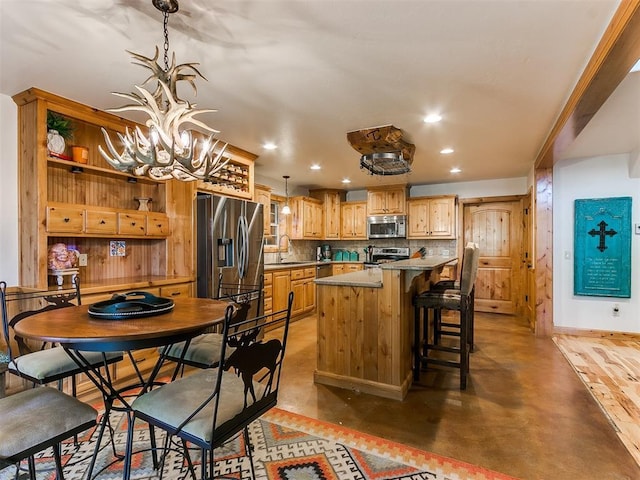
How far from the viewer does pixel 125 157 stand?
1907mm

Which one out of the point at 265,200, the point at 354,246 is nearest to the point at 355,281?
the point at 265,200

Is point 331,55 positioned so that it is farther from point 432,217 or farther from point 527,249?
point 527,249

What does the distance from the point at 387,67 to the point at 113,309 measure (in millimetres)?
2160

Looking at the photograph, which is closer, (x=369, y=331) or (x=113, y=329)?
(x=113, y=329)

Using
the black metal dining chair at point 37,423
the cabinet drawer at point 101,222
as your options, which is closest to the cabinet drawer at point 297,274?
the cabinet drawer at point 101,222

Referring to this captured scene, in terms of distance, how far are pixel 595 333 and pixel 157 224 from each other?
5468 millimetres

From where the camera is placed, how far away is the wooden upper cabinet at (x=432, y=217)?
6.09m

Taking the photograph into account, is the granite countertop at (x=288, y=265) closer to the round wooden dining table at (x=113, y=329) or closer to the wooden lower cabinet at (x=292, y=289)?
the wooden lower cabinet at (x=292, y=289)

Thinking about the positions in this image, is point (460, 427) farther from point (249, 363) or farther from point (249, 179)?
point (249, 179)

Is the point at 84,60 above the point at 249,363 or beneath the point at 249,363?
above

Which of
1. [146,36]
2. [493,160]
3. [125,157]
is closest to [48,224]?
[125,157]

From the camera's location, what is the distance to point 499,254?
604 centimetres

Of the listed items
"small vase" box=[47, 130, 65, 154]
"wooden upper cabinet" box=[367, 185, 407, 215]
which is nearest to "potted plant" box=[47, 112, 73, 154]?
"small vase" box=[47, 130, 65, 154]

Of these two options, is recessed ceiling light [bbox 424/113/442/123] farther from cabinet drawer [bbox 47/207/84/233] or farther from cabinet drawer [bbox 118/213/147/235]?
cabinet drawer [bbox 47/207/84/233]
